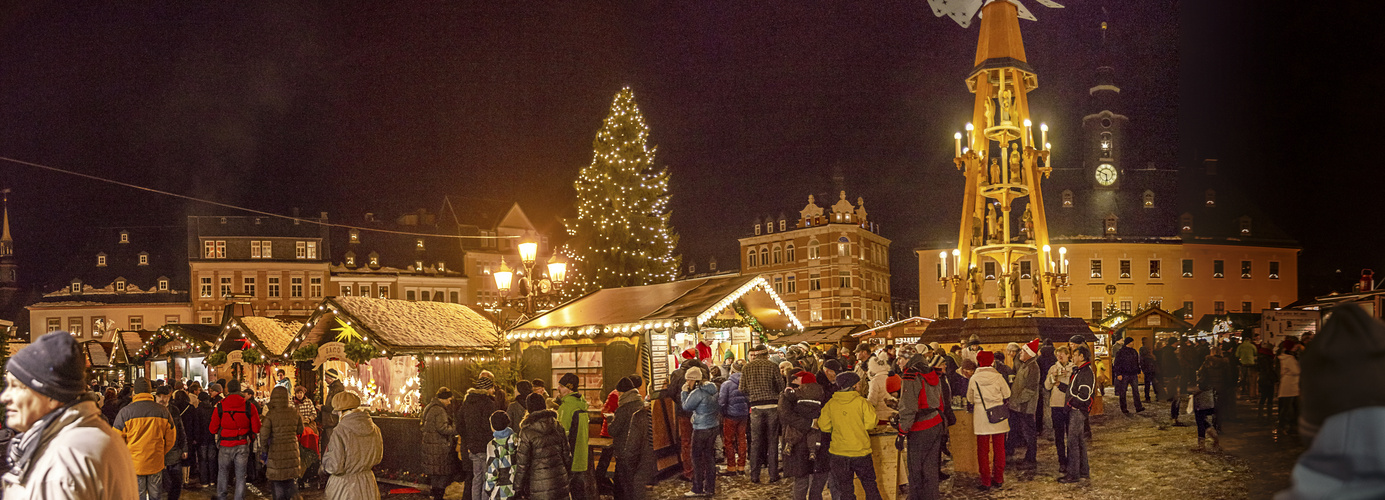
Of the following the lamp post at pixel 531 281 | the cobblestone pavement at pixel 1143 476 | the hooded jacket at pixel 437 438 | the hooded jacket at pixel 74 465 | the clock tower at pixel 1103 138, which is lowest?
the cobblestone pavement at pixel 1143 476

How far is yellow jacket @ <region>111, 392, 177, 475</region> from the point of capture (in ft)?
29.0

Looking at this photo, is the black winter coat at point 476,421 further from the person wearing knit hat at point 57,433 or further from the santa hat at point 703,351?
the person wearing knit hat at point 57,433

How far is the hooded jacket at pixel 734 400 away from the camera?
1245 cm

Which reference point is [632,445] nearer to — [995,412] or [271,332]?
[995,412]

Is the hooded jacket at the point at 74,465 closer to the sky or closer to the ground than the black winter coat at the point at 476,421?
closer to the sky

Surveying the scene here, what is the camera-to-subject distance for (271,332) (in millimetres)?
20516

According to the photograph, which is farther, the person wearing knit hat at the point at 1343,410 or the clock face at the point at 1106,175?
the clock face at the point at 1106,175

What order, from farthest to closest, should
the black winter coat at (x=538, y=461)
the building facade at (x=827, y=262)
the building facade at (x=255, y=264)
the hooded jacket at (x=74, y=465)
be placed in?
the building facade at (x=827, y=262), the building facade at (x=255, y=264), the black winter coat at (x=538, y=461), the hooded jacket at (x=74, y=465)

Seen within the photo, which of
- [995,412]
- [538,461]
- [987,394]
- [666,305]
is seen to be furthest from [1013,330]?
[538,461]

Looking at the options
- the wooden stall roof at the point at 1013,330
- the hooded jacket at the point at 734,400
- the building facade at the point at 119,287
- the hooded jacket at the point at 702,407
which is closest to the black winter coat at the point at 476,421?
the hooded jacket at the point at 702,407

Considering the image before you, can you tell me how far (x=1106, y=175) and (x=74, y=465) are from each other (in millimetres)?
64211

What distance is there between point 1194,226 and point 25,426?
68155 mm

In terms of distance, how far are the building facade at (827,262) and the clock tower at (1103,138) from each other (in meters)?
14.5

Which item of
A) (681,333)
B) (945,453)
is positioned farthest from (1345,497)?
(681,333)
